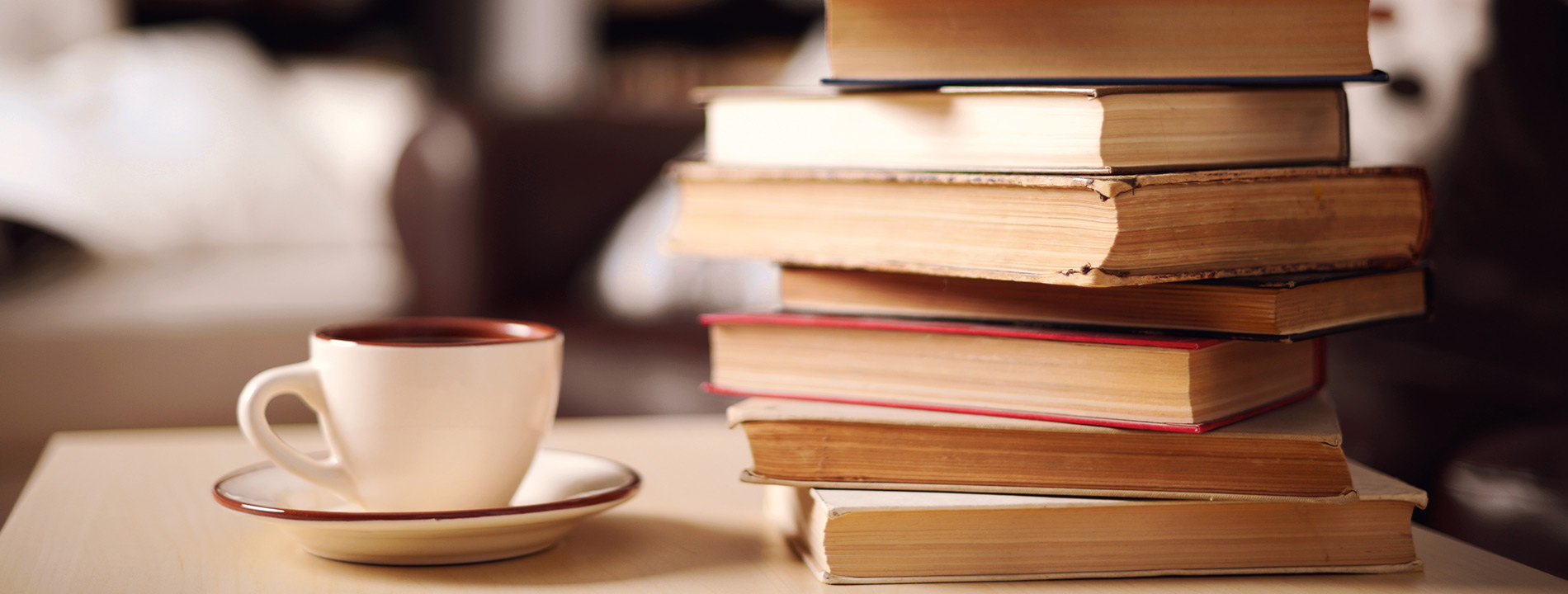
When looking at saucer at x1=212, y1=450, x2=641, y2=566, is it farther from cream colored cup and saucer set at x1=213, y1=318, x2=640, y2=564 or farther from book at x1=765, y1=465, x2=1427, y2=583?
book at x1=765, y1=465, x2=1427, y2=583

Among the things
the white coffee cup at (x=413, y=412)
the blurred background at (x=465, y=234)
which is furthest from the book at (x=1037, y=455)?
the blurred background at (x=465, y=234)

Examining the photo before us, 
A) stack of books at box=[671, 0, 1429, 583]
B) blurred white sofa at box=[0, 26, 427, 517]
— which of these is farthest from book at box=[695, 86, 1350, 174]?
blurred white sofa at box=[0, 26, 427, 517]

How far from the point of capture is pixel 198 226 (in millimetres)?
2664

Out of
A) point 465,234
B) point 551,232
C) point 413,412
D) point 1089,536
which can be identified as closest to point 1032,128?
point 1089,536

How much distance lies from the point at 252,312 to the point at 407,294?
233 mm

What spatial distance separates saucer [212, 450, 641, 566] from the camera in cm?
58

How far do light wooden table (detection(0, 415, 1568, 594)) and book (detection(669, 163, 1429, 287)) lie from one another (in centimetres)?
14

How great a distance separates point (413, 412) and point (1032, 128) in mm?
308

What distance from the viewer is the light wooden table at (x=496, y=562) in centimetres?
59

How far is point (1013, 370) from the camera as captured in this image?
2.06 ft

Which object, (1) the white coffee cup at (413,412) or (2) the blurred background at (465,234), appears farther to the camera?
(2) the blurred background at (465,234)

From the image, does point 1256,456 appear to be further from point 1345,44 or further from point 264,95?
point 264,95

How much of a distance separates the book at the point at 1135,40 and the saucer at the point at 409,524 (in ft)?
0.88

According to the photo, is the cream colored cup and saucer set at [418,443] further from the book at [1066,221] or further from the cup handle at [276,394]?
the book at [1066,221]
